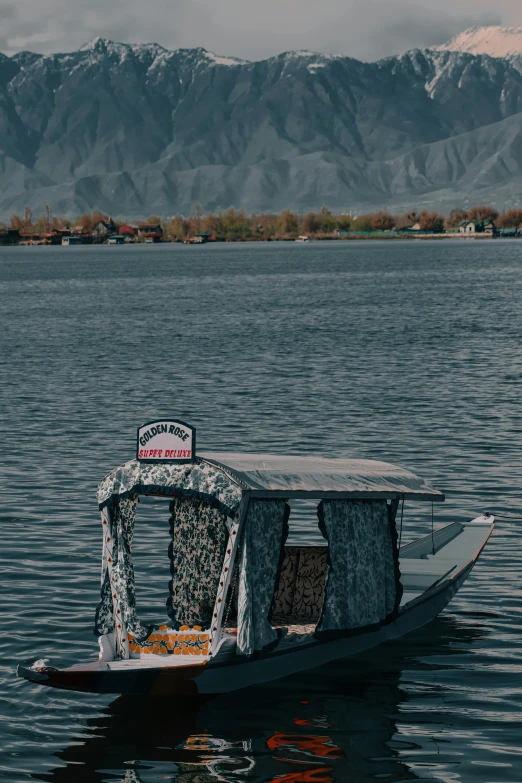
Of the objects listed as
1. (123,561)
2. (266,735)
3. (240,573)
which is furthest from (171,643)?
(266,735)

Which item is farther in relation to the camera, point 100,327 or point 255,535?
point 100,327

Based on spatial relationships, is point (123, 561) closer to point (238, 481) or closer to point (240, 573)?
point (240, 573)

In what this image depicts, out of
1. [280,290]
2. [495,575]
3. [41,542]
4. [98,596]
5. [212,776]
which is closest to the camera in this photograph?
[212,776]

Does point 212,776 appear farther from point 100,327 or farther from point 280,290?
point 280,290

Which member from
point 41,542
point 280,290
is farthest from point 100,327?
point 41,542

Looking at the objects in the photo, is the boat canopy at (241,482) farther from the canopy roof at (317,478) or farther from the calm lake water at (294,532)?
the calm lake water at (294,532)

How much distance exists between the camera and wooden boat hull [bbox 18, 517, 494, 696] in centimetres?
2102

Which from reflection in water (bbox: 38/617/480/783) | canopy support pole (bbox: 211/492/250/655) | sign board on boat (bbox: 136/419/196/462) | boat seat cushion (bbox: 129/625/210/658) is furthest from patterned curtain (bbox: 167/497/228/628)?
sign board on boat (bbox: 136/419/196/462)

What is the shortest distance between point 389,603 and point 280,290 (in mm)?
149822

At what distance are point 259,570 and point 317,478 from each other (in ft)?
6.19

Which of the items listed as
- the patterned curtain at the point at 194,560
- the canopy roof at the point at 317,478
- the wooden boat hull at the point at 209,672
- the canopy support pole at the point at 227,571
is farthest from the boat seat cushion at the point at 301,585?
the canopy support pole at the point at 227,571

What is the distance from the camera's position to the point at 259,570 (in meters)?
22.2

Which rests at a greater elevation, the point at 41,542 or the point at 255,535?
the point at 255,535

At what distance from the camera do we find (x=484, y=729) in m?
21.2
